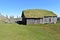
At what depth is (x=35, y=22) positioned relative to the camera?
50344mm

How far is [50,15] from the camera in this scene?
54250mm

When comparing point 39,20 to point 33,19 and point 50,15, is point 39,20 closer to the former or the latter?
point 33,19

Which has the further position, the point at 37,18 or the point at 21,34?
the point at 37,18

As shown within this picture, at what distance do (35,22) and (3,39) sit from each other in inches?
1295

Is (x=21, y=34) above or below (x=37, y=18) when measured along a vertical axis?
above

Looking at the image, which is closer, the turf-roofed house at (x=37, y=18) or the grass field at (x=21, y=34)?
the grass field at (x=21, y=34)

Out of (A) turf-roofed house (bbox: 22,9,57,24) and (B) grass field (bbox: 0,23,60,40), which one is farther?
(A) turf-roofed house (bbox: 22,9,57,24)

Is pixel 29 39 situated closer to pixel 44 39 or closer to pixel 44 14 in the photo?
pixel 44 39

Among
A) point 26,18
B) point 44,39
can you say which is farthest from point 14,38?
point 26,18

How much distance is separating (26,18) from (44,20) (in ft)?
24.1

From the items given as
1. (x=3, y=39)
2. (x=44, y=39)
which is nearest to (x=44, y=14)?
(x=44, y=39)

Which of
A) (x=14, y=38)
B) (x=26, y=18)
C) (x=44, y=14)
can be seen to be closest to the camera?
(x=14, y=38)

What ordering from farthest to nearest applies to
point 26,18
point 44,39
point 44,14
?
point 44,14, point 26,18, point 44,39

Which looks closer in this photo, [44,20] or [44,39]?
[44,39]
